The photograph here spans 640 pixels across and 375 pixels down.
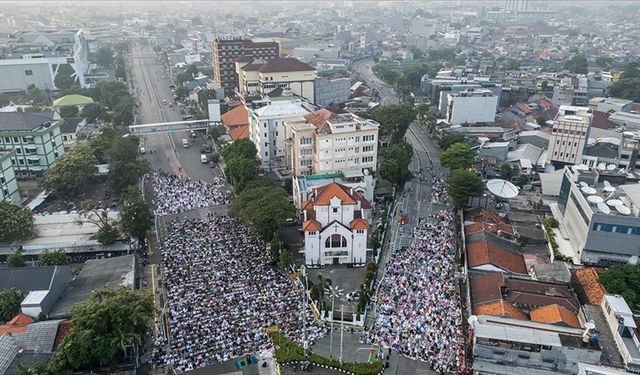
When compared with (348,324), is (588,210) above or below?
above

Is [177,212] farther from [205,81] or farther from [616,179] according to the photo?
[205,81]

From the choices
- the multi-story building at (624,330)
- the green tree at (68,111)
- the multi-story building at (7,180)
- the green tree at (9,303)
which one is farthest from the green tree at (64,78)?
the multi-story building at (624,330)

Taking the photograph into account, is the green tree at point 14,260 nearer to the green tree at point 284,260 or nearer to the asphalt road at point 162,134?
the green tree at point 284,260

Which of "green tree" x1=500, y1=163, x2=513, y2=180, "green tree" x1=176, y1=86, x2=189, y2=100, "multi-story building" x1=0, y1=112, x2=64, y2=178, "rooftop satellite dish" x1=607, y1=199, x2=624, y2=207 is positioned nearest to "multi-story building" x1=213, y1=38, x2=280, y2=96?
"green tree" x1=176, y1=86, x2=189, y2=100

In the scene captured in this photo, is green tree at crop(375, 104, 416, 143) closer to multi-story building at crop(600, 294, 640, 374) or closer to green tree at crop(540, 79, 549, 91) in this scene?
multi-story building at crop(600, 294, 640, 374)

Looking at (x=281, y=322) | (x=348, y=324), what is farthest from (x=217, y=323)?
(x=348, y=324)

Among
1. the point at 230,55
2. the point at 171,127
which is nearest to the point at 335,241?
the point at 171,127
